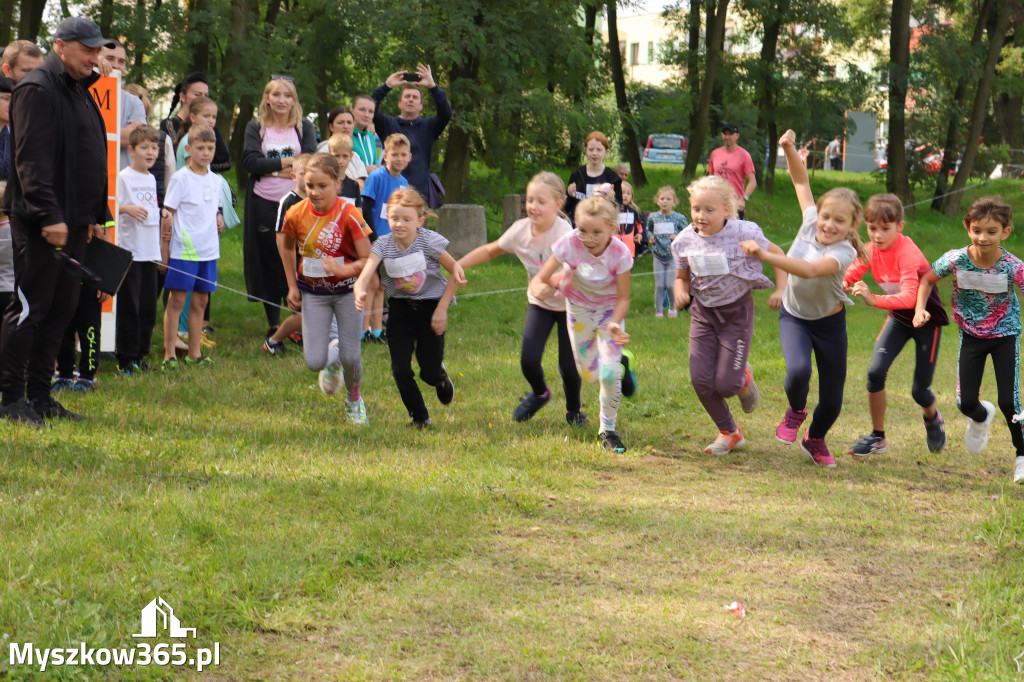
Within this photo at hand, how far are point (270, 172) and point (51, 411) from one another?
3.62 meters

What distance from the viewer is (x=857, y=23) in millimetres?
29188

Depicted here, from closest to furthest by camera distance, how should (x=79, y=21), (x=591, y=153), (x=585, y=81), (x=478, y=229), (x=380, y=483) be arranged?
(x=380, y=483), (x=79, y=21), (x=591, y=153), (x=478, y=229), (x=585, y=81)

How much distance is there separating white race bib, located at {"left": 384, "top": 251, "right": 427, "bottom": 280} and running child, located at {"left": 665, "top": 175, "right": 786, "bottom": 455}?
1712mm

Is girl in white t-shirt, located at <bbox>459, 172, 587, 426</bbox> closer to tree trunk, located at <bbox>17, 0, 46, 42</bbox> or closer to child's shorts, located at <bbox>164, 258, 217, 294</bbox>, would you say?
child's shorts, located at <bbox>164, 258, 217, 294</bbox>

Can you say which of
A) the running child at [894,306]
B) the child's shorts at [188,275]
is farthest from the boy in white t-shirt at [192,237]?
the running child at [894,306]

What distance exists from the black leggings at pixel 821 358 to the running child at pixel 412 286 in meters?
2.23

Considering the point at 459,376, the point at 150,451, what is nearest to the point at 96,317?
the point at 150,451

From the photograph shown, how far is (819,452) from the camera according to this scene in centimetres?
715

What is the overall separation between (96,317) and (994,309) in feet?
21.1

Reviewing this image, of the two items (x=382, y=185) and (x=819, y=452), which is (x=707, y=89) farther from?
(x=819, y=452)

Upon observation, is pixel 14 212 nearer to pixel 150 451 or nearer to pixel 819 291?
pixel 150 451

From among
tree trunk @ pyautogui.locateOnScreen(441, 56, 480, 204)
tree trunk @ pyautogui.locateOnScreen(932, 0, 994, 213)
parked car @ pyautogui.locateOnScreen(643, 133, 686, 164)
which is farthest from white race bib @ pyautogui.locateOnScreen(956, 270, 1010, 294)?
parked car @ pyautogui.locateOnScreen(643, 133, 686, 164)

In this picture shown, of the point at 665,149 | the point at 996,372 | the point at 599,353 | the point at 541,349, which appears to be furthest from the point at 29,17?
the point at 665,149

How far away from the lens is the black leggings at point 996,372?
6855 millimetres
